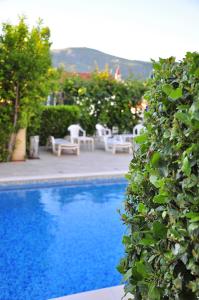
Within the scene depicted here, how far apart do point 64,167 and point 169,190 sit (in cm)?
836

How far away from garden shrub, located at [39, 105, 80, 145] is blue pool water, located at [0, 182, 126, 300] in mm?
3929

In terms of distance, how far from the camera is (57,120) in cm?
1260

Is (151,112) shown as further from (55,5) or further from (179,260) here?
(55,5)

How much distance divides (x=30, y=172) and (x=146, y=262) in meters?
7.47

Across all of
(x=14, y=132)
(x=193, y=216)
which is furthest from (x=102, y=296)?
(x=14, y=132)

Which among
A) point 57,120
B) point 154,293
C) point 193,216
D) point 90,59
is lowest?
point 154,293

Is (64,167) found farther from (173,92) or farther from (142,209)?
(173,92)

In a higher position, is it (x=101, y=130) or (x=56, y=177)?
(x=101, y=130)

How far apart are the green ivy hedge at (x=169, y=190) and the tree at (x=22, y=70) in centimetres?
805

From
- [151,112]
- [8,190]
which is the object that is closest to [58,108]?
[8,190]

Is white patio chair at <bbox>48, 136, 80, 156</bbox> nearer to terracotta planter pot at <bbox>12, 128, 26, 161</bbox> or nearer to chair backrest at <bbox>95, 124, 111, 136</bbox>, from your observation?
terracotta planter pot at <bbox>12, 128, 26, 161</bbox>

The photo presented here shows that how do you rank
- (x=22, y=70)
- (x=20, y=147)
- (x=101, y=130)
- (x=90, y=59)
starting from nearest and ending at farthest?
(x=22, y=70) → (x=20, y=147) → (x=101, y=130) → (x=90, y=59)

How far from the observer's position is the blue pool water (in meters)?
4.46

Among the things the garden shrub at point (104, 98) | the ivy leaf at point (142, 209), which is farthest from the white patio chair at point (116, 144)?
the ivy leaf at point (142, 209)
